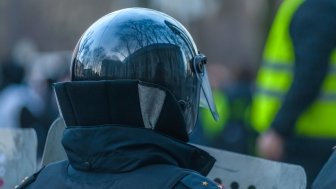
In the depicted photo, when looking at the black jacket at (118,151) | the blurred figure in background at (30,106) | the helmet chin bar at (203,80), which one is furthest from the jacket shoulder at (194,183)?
the blurred figure in background at (30,106)

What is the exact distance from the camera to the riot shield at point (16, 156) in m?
4.54

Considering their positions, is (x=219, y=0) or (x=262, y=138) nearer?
(x=262, y=138)

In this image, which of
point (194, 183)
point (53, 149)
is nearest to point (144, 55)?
point (194, 183)

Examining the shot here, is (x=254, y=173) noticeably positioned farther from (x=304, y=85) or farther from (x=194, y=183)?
(x=304, y=85)

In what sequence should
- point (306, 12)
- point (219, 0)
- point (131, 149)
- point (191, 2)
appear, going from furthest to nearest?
point (219, 0) < point (191, 2) < point (306, 12) < point (131, 149)

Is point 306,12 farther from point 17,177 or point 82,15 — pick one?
point 82,15

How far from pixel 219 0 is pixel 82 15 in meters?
5.60

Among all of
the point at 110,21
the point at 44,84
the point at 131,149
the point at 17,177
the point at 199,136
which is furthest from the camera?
the point at 44,84

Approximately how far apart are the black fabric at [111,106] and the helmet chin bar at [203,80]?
0.72 ft

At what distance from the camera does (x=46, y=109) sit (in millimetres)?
12375

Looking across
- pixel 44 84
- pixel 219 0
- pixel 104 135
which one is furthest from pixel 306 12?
pixel 219 0

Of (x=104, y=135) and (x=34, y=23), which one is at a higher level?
(x=104, y=135)

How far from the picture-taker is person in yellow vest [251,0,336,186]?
5.72 meters

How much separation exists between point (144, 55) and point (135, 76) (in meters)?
0.08
